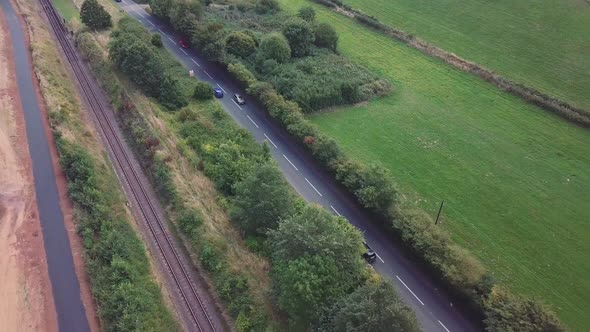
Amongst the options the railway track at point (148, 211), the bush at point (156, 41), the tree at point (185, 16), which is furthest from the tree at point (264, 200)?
the bush at point (156, 41)

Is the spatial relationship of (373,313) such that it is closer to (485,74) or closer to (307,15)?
(485,74)

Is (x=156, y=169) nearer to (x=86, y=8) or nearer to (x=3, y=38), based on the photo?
(x=86, y=8)

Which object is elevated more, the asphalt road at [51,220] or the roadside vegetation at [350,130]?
the roadside vegetation at [350,130]

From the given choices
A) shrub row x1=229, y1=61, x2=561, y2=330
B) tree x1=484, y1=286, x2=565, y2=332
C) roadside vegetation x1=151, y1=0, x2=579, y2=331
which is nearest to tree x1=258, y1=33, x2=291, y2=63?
roadside vegetation x1=151, y1=0, x2=579, y2=331

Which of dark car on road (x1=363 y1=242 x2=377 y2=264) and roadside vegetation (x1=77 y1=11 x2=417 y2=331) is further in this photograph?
dark car on road (x1=363 y1=242 x2=377 y2=264)

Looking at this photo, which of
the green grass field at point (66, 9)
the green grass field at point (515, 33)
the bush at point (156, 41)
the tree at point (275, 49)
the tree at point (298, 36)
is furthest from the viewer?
the green grass field at point (66, 9)

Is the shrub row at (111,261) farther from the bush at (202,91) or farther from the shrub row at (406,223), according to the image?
the shrub row at (406,223)

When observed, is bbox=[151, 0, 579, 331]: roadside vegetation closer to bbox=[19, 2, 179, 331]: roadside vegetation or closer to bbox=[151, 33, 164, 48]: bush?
bbox=[151, 33, 164, 48]: bush
